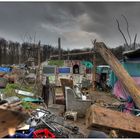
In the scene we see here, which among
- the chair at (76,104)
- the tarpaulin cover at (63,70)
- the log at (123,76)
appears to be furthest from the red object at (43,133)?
the tarpaulin cover at (63,70)

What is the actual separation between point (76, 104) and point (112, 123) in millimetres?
3515

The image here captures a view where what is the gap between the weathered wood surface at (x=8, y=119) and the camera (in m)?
3.72

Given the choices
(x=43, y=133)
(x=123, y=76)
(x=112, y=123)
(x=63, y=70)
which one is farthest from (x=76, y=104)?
(x=63, y=70)

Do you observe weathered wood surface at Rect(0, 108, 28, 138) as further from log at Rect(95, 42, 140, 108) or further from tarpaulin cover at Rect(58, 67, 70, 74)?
tarpaulin cover at Rect(58, 67, 70, 74)

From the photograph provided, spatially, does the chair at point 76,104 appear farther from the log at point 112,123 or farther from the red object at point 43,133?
the log at point 112,123

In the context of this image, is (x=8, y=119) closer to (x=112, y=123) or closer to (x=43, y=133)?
(x=43, y=133)

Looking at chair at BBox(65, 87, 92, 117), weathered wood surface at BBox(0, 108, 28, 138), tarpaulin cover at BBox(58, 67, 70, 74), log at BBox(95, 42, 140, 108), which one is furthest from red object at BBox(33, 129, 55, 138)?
tarpaulin cover at BBox(58, 67, 70, 74)

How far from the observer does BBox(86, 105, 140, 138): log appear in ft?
12.9

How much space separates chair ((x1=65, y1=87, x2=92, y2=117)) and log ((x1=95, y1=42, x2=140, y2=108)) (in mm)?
1974

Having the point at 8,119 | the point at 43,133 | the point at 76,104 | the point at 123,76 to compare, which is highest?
the point at 123,76

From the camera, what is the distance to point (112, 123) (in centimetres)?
410

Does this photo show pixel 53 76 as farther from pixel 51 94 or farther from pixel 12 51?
pixel 12 51

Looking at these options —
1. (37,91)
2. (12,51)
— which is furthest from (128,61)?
(12,51)

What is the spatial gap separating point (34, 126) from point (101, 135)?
2271 mm
